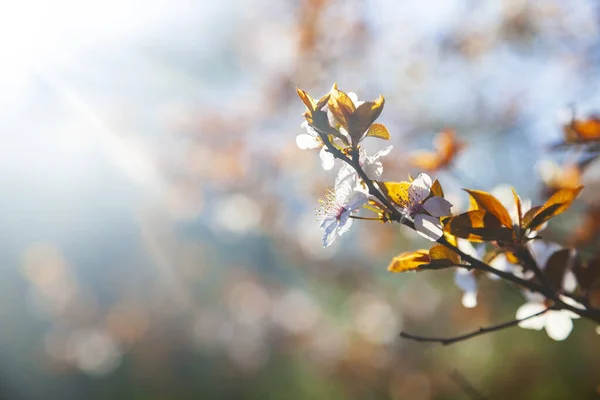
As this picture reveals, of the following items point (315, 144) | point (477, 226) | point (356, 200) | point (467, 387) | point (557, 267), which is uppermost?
point (315, 144)

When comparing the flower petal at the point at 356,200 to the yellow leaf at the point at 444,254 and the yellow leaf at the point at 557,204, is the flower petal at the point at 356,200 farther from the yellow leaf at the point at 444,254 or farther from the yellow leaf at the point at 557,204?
the yellow leaf at the point at 557,204

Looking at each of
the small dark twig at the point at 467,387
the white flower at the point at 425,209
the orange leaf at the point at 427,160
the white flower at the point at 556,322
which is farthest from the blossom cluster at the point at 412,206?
the orange leaf at the point at 427,160

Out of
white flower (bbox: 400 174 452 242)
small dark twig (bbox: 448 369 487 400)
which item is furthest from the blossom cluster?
small dark twig (bbox: 448 369 487 400)

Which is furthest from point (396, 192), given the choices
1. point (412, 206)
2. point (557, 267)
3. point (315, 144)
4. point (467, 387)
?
point (467, 387)

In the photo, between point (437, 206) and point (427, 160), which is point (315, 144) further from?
point (427, 160)

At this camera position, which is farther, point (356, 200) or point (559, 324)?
point (559, 324)
